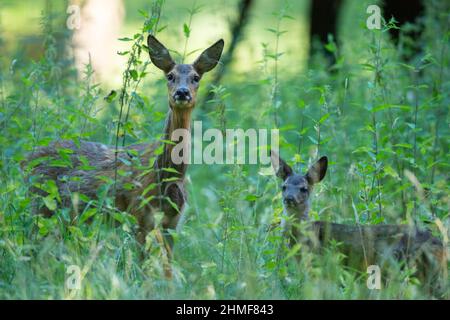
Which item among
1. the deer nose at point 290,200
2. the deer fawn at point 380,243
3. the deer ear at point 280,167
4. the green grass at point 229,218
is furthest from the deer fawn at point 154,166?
the deer fawn at point 380,243

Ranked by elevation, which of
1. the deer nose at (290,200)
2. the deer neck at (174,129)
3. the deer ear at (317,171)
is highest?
the deer neck at (174,129)

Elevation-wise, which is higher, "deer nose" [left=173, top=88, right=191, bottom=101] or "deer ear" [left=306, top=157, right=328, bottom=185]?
"deer nose" [left=173, top=88, right=191, bottom=101]

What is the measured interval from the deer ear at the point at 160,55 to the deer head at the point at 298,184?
4.14ft

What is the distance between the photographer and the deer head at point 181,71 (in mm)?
7871

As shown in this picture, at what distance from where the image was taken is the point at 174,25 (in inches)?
517

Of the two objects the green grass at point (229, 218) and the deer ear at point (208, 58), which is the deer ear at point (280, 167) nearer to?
the green grass at point (229, 218)

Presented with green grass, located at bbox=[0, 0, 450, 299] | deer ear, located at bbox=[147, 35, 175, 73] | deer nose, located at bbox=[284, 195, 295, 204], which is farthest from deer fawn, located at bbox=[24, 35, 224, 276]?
deer nose, located at bbox=[284, 195, 295, 204]

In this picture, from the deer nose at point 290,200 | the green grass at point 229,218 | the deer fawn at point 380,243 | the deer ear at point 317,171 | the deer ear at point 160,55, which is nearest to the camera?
the green grass at point 229,218

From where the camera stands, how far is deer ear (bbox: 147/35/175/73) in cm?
795

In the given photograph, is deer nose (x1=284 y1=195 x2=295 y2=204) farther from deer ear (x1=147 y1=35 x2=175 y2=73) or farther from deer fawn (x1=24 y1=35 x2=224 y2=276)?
deer ear (x1=147 y1=35 x2=175 y2=73)
